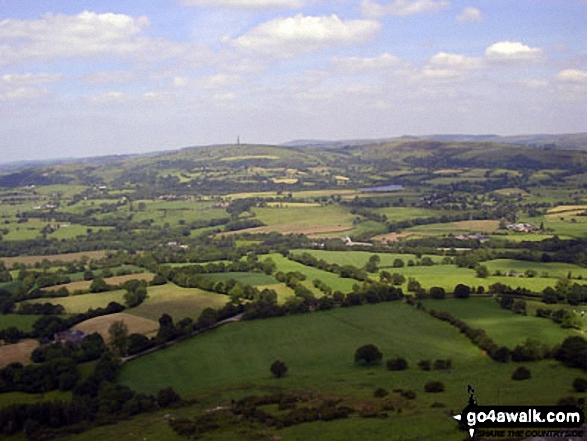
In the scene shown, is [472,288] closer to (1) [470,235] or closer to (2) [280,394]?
(2) [280,394]

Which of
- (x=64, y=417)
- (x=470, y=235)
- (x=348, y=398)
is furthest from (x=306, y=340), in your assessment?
(x=470, y=235)

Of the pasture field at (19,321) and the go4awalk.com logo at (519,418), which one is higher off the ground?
the go4awalk.com logo at (519,418)

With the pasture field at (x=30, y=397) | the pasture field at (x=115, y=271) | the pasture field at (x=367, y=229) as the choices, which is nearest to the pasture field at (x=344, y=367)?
the pasture field at (x=30, y=397)

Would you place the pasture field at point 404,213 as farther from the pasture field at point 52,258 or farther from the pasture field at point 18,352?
the pasture field at point 18,352

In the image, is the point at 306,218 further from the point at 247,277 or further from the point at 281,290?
the point at 281,290

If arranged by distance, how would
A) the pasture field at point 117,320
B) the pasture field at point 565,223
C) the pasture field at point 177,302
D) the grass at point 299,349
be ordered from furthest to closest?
the pasture field at point 565,223 → the pasture field at point 177,302 → the pasture field at point 117,320 → the grass at point 299,349
